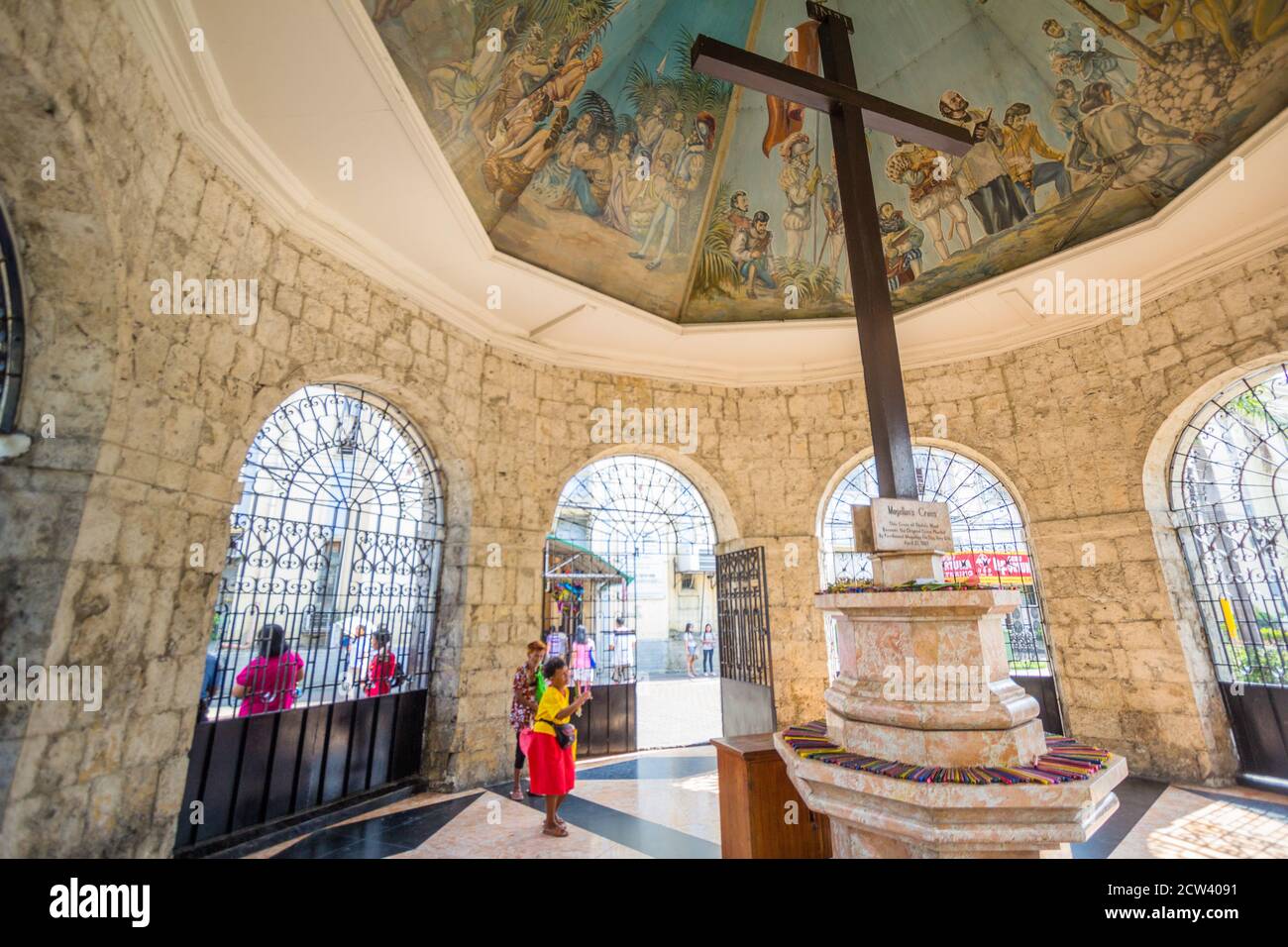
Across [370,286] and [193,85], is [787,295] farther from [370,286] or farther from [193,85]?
[193,85]

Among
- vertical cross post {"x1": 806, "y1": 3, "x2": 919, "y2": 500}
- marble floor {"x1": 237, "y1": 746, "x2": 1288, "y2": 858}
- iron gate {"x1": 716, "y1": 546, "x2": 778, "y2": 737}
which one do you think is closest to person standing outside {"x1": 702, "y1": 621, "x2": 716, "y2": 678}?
iron gate {"x1": 716, "y1": 546, "x2": 778, "y2": 737}

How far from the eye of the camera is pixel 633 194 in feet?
21.1

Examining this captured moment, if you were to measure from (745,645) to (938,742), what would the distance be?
475 centimetres

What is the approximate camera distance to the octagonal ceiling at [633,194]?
3.86 meters

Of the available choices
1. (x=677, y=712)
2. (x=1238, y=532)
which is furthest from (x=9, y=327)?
(x=1238, y=532)

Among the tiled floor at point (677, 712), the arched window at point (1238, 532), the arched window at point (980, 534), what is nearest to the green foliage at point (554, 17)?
the arched window at point (980, 534)

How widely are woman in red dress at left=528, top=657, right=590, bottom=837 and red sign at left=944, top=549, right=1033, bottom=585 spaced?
5778mm

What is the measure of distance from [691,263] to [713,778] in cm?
616

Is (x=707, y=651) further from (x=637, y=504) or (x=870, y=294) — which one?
(x=870, y=294)

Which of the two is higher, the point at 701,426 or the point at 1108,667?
the point at 701,426

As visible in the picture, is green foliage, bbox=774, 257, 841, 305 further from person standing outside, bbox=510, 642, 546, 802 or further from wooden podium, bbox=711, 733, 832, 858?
wooden podium, bbox=711, 733, 832, 858

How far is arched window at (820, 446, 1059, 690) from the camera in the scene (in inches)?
274
